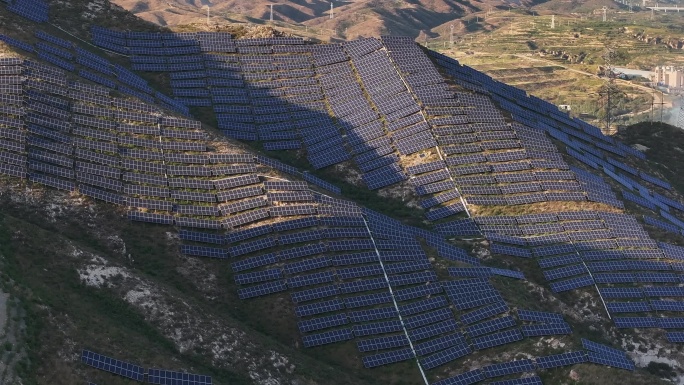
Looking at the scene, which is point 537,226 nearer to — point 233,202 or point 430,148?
point 430,148

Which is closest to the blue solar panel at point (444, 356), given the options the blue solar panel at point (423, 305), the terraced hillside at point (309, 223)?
the terraced hillside at point (309, 223)

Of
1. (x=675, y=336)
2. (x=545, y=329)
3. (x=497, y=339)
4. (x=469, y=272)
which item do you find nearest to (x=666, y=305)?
(x=675, y=336)

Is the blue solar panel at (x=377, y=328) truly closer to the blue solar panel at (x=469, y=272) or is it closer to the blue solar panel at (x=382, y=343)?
the blue solar panel at (x=382, y=343)

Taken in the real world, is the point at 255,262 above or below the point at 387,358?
above

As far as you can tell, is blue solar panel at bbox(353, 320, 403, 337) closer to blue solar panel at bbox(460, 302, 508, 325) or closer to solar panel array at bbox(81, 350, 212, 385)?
blue solar panel at bbox(460, 302, 508, 325)

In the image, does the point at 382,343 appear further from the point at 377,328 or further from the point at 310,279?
the point at 310,279

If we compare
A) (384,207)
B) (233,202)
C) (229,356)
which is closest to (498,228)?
(384,207)
